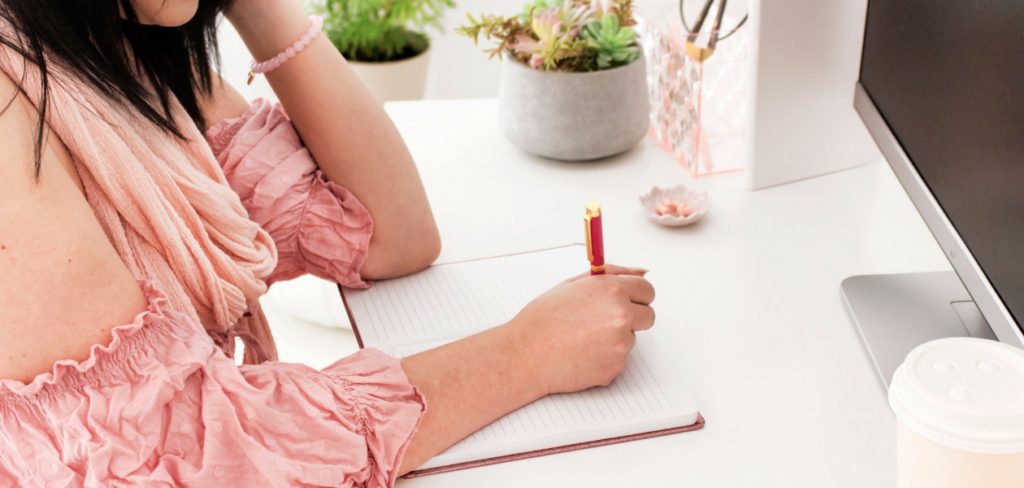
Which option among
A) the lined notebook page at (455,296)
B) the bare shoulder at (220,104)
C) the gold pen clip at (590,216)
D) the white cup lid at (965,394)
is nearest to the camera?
the white cup lid at (965,394)

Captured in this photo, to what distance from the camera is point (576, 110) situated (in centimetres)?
104

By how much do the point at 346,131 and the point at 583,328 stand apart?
1.19 ft

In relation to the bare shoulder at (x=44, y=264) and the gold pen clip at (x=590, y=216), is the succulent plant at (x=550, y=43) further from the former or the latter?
the bare shoulder at (x=44, y=264)

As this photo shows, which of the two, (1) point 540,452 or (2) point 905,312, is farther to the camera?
(2) point 905,312

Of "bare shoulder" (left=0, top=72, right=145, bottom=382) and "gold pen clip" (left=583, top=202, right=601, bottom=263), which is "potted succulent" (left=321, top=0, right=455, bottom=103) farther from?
"bare shoulder" (left=0, top=72, right=145, bottom=382)

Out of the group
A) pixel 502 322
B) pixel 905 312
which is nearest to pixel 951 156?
pixel 905 312

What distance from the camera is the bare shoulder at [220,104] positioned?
2.84ft

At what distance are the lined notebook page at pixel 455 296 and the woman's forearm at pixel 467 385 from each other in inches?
3.4

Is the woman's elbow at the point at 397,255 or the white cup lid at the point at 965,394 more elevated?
the white cup lid at the point at 965,394

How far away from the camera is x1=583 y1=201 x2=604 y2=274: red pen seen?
0.65 meters

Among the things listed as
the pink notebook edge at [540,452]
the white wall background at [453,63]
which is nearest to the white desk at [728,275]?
the pink notebook edge at [540,452]

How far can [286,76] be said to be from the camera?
84 centimetres

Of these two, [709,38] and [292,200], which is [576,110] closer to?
[709,38]

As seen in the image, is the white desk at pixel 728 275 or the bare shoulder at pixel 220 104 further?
the bare shoulder at pixel 220 104
